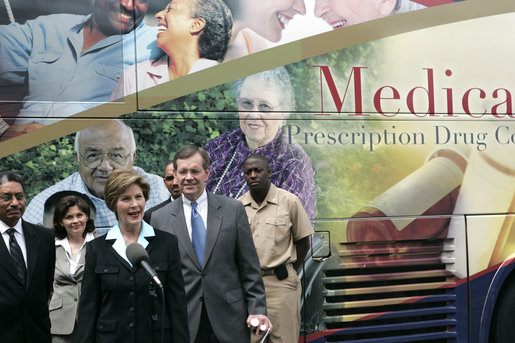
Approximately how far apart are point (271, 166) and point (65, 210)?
1.74 metres

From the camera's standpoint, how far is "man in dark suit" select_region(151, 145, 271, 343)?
4254 mm

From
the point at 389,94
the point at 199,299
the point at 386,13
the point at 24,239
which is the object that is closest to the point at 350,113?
the point at 389,94

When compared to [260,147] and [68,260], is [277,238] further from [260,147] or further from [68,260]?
[68,260]

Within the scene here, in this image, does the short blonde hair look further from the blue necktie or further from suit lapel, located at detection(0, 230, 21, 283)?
suit lapel, located at detection(0, 230, 21, 283)

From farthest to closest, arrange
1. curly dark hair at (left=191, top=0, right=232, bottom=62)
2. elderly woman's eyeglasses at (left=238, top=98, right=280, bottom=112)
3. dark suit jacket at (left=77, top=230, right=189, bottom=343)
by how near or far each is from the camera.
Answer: elderly woman's eyeglasses at (left=238, top=98, right=280, bottom=112), curly dark hair at (left=191, top=0, right=232, bottom=62), dark suit jacket at (left=77, top=230, right=189, bottom=343)

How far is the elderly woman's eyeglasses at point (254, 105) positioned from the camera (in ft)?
19.4

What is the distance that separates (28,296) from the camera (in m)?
4.18

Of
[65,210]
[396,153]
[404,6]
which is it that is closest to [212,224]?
[65,210]

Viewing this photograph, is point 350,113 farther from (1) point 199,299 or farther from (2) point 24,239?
(2) point 24,239

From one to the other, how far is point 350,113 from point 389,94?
428 mm

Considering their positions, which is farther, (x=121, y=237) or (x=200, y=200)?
(x=200, y=200)

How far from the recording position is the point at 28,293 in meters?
4.19

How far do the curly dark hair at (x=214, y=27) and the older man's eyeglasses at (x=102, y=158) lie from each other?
1063 millimetres

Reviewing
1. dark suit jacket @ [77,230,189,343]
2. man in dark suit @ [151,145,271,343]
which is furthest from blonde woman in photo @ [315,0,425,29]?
dark suit jacket @ [77,230,189,343]
